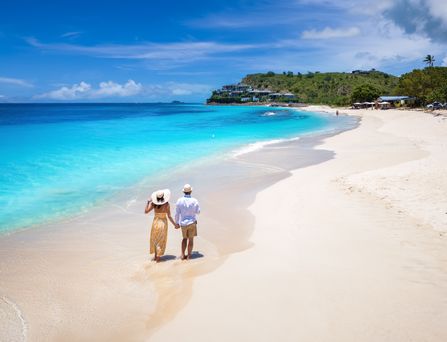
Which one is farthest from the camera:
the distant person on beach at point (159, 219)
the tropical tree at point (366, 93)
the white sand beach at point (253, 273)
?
the tropical tree at point (366, 93)

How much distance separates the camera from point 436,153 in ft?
58.8

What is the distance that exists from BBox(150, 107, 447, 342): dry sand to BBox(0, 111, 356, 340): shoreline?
42 centimetres

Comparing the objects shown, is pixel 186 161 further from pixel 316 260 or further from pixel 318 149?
pixel 316 260

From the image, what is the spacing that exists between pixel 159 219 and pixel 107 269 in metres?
1.37

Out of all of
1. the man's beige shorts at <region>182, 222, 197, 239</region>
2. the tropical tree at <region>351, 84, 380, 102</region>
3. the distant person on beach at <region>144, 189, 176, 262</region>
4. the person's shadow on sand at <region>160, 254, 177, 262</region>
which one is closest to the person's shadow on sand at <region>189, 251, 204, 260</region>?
the person's shadow on sand at <region>160, 254, 177, 262</region>

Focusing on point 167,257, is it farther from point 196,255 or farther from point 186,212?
point 186,212

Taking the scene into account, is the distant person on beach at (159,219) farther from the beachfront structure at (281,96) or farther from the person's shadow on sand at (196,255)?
the beachfront structure at (281,96)

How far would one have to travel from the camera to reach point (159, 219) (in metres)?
7.10

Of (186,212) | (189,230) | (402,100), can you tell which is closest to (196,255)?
(189,230)

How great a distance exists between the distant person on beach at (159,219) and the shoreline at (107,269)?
12.8 inches

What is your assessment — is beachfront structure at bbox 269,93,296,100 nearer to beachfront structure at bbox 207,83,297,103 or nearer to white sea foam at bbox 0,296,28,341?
beachfront structure at bbox 207,83,297,103

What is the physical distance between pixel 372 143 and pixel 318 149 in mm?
4339

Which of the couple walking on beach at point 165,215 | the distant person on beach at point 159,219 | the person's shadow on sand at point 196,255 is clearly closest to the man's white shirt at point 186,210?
the couple walking on beach at point 165,215

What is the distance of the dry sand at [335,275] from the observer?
484 centimetres
